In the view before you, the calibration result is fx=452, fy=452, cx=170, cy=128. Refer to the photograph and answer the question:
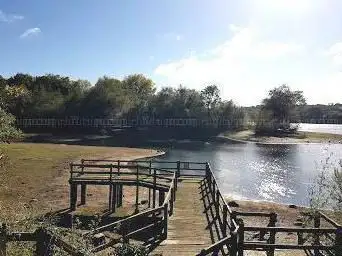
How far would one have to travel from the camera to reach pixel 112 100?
Result: 137 metres

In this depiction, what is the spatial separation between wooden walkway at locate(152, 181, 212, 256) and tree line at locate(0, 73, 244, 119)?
357 ft

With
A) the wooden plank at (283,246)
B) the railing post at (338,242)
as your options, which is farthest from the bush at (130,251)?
the railing post at (338,242)

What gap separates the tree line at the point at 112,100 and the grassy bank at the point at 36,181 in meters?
64.0


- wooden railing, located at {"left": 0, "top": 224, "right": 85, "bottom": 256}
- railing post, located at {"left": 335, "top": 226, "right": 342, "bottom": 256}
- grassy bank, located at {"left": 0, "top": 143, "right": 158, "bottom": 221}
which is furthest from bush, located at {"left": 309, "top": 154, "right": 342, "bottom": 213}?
grassy bank, located at {"left": 0, "top": 143, "right": 158, "bottom": 221}

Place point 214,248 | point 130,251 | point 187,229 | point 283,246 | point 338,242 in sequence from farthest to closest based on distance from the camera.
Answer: point 187,229 < point 283,246 < point 338,242 < point 214,248 < point 130,251

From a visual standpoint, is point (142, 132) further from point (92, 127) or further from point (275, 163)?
point (275, 163)

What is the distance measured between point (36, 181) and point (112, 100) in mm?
95209

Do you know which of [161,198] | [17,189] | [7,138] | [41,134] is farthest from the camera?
[41,134]

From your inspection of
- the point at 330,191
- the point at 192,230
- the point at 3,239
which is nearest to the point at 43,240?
the point at 3,239

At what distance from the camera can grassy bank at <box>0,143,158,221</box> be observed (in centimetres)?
2878

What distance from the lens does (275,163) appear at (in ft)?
236

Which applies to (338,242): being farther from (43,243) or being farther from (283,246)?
(43,243)

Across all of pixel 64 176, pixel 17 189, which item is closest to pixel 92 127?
pixel 64 176

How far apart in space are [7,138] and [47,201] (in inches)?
569
